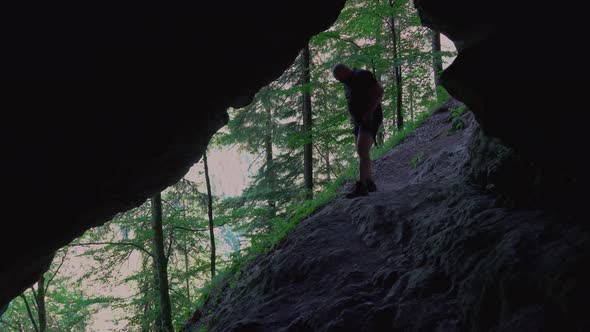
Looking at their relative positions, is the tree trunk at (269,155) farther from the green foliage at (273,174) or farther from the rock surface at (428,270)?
the rock surface at (428,270)

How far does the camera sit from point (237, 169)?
8188cm

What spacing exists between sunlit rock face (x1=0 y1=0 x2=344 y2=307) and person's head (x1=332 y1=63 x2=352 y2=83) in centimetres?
101

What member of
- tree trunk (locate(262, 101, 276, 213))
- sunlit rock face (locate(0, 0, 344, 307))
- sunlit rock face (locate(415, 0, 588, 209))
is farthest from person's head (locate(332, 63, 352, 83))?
tree trunk (locate(262, 101, 276, 213))

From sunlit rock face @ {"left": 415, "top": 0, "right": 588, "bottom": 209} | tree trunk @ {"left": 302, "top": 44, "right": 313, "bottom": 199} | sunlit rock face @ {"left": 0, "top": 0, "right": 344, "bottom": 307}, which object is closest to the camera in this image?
sunlit rock face @ {"left": 415, "top": 0, "right": 588, "bottom": 209}

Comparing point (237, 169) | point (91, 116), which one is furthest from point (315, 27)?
point (237, 169)

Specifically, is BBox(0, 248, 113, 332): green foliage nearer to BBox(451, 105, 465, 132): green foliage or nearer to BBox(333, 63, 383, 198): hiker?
BBox(333, 63, 383, 198): hiker

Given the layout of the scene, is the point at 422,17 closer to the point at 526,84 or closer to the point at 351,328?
the point at 526,84

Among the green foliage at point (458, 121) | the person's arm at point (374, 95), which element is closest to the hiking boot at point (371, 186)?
the person's arm at point (374, 95)

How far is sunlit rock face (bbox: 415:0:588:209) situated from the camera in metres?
3.08

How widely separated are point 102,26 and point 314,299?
3807mm

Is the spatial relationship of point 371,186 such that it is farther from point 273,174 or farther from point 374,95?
point 273,174

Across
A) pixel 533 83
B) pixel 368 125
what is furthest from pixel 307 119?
pixel 533 83

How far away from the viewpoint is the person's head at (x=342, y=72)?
6332 mm

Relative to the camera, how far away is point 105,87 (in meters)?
3.94
